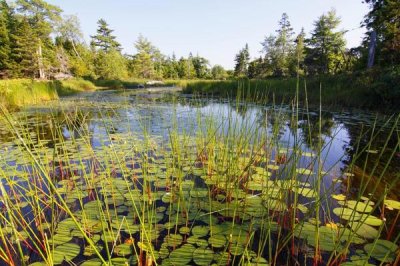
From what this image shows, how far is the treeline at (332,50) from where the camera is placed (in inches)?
376

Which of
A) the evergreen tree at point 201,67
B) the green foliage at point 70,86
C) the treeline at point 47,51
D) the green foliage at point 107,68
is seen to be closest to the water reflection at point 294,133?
the green foliage at point 70,86

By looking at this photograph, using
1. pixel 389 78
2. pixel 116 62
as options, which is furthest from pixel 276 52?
pixel 389 78

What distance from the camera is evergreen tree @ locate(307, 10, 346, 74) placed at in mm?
23031

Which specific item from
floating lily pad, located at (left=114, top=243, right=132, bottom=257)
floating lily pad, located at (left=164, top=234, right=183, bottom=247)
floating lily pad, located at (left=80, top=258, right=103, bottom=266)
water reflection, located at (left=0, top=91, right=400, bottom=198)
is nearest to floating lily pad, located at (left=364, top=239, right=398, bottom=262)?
water reflection, located at (left=0, top=91, right=400, bottom=198)

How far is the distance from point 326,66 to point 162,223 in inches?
1000

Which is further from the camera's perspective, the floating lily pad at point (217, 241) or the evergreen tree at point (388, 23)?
the evergreen tree at point (388, 23)

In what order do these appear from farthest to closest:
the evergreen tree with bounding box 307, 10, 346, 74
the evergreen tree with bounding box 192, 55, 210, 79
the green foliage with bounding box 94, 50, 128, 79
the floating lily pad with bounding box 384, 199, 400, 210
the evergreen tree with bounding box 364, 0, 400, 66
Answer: the evergreen tree with bounding box 192, 55, 210, 79 → the green foliage with bounding box 94, 50, 128, 79 → the evergreen tree with bounding box 307, 10, 346, 74 → the evergreen tree with bounding box 364, 0, 400, 66 → the floating lily pad with bounding box 384, 199, 400, 210

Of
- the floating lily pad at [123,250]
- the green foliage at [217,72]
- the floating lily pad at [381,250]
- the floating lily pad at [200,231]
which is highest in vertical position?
the green foliage at [217,72]

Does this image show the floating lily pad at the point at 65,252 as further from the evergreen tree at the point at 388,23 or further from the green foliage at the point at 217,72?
the green foliage at the point at 217,72

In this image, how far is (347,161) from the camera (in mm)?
3635

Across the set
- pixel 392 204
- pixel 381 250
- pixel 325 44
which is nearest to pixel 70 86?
pixel 392 204

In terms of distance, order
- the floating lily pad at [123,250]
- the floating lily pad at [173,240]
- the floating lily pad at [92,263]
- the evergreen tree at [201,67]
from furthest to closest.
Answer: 1. the evergreen tree at [201,67]
2. the floating lily pad at [173,240]
3. the floating lily pad at [123,250]
4. the floating lily pad at [92,263]

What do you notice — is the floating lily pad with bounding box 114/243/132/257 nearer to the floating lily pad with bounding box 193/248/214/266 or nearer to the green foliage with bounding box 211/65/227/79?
the floating lily pad with bounding box 193/248/214/266

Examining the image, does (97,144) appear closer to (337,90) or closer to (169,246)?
(169,246)
